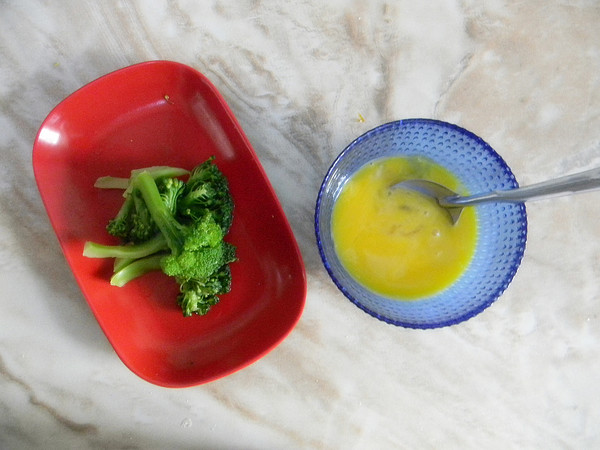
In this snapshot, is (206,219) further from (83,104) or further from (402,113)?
(402,113)

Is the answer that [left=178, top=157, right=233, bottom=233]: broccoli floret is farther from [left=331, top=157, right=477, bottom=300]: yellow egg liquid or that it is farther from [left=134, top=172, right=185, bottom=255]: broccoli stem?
[left=331, top=157, right=477, bottom=300]: yellow egg liquid

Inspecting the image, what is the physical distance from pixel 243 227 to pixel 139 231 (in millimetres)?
245

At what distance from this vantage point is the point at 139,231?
124 centimetres

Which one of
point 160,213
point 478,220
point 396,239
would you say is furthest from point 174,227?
point 478,220

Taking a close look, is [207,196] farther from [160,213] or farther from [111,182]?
[111,182]

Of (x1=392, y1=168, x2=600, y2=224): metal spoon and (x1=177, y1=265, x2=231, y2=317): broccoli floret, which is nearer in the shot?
(x1=392, y1=168, x2=600, y2=224): metal spoon

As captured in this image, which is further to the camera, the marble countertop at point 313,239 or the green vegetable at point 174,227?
the marble countertop at point 313,239

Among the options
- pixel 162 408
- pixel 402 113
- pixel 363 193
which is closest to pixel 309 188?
pixel 363 193

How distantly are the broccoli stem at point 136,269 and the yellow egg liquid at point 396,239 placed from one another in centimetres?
42

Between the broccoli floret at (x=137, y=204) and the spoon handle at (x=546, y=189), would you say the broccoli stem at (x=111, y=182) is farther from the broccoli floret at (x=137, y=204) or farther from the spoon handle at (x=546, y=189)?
the spoon handle at (x=546, y=189)

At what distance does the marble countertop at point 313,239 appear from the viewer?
1.34 meters

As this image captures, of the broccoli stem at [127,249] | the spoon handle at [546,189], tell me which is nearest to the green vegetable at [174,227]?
the broccoli stem at [127,249]

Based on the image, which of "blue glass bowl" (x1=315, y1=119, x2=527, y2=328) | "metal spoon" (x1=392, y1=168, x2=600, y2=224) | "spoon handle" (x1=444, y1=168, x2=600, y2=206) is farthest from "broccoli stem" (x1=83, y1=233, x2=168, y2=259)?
"spoon handle" (x1=444, y1=168, x2=600, y2=206)

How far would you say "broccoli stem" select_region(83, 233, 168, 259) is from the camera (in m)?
1.20
